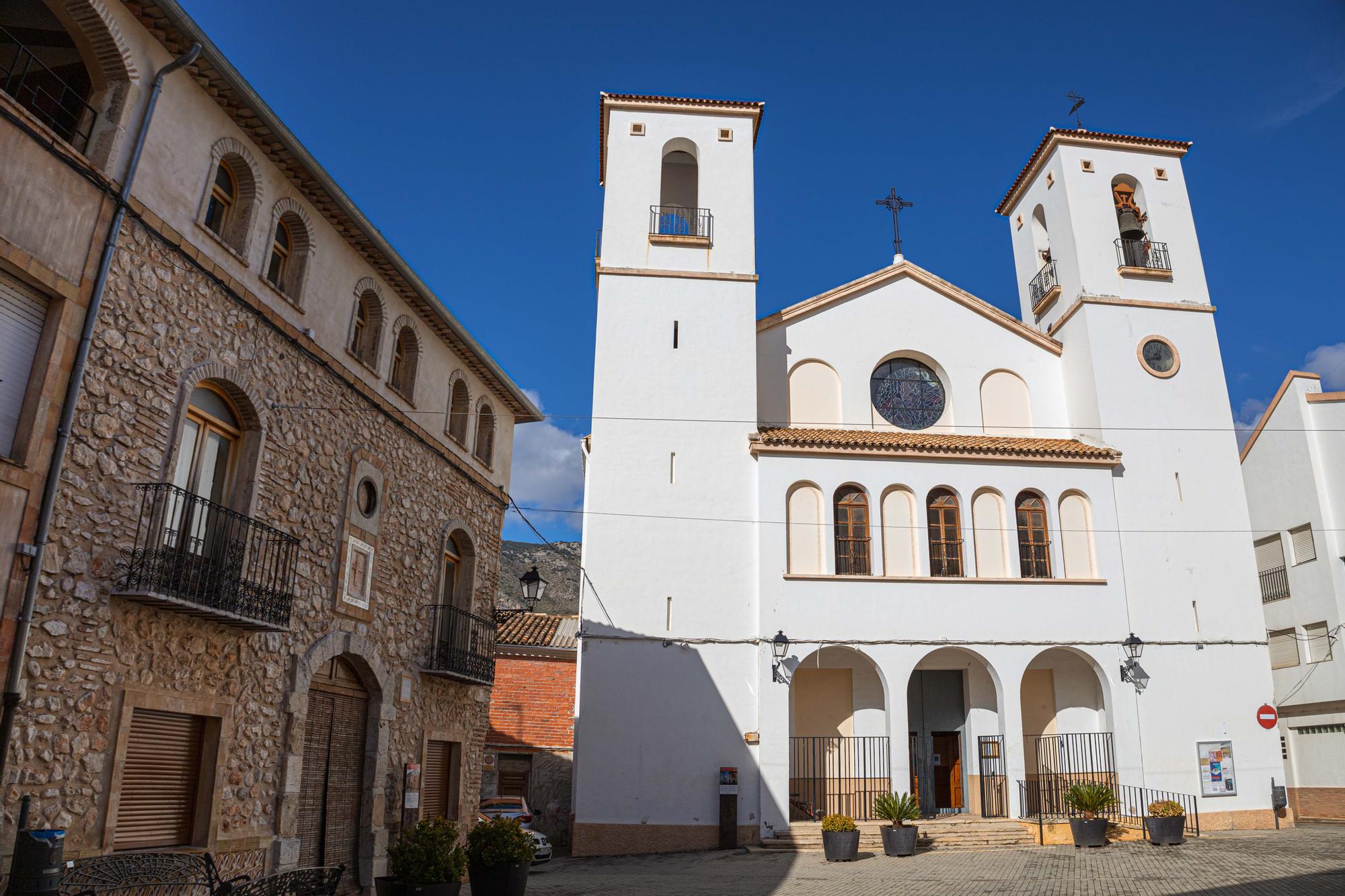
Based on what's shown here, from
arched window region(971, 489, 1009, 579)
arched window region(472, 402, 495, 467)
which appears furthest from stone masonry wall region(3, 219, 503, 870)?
arched window region(971, 489, 1009, 579)

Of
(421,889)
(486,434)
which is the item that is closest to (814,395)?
(486,434)

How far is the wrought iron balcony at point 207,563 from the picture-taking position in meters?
9.00

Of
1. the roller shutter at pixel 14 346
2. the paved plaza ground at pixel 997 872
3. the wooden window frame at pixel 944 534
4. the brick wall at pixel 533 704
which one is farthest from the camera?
the brick wall at pixel 533 704

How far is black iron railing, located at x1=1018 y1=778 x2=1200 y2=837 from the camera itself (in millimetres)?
18859

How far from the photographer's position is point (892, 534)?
20.8 meters

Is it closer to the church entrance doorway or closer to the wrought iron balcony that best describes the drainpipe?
the wrought iron balcony

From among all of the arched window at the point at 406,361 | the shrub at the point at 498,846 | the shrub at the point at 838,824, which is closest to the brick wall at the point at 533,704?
the shrub at the point at 838,824

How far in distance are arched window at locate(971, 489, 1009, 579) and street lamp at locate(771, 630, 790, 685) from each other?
4620 millimetres

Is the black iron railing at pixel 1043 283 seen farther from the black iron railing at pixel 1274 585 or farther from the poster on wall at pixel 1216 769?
the poster on wall at pixel 1216 769

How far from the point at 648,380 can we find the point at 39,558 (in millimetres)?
14819

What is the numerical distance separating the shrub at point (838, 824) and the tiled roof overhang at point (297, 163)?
10134 mm

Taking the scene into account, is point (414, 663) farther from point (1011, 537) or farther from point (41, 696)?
point (1011, 537)

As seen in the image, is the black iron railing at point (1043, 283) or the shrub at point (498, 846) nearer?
the shrub at point (498, 846)

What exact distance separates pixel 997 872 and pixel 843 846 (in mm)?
2791
